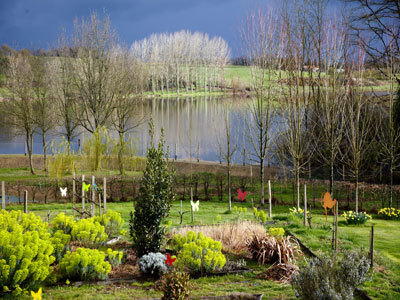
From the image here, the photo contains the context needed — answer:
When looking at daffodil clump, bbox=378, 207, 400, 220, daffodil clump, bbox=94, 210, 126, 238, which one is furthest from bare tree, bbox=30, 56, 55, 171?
daffodil clump, bbox=378, 207, 400, 220

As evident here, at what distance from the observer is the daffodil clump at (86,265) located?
290 inches

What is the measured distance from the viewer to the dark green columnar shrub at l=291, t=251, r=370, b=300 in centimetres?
549

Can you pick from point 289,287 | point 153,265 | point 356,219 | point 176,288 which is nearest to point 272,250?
point 289,287

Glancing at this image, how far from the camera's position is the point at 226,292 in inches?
269

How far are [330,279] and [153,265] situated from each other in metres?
3.50

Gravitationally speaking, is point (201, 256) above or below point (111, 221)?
below

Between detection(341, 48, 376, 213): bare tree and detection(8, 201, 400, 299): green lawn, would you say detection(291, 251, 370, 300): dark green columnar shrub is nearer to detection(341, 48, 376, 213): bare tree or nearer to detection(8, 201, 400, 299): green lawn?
detection(8, 201, 400, 299): green lawn

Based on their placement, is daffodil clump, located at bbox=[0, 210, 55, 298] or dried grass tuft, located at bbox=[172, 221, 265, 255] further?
dried grass tuft, located at bbox=[172, 221, 265, 255]

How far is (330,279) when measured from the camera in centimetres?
587

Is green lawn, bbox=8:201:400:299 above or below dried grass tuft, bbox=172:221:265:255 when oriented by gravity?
below

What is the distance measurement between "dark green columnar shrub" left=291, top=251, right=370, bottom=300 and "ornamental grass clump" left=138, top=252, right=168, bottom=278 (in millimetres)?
2784

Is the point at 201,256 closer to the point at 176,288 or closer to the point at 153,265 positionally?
the point at 153,265

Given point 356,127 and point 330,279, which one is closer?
point 330,279

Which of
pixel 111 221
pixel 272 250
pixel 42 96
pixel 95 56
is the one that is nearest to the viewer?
pixel 272 250
